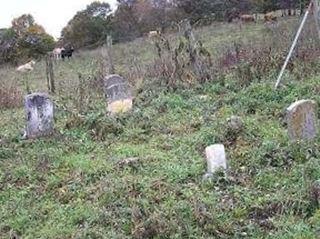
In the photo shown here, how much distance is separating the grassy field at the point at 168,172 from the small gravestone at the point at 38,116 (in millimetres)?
269

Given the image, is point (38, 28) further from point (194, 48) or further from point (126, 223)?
point (126, 223)

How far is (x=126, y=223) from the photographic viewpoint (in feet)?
20.2

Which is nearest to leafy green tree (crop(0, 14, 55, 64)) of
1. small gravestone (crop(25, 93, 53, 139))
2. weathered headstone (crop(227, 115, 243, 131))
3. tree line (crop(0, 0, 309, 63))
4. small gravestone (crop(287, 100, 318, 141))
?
tree line (crop(0, 0, 309, 63))

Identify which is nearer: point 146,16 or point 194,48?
point 194,48

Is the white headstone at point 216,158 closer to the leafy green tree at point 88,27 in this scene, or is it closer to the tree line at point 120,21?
the tree line at point 120,21

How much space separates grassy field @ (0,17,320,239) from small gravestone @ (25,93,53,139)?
0.88 ft

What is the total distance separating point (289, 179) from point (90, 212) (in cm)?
219

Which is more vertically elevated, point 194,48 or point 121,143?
point 194,48

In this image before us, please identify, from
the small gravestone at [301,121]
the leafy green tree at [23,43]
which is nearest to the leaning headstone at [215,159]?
the small gravestone at [301,121]

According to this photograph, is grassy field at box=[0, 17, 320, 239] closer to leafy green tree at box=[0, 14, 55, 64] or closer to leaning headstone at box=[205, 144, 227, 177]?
leaning headstone at box=[205, 144, 227, 177]

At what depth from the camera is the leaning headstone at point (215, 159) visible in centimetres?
730

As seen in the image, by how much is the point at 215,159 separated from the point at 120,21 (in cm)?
3037

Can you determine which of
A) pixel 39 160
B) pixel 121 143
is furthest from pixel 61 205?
pixel 121 143

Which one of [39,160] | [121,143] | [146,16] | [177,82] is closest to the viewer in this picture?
[39,160]
